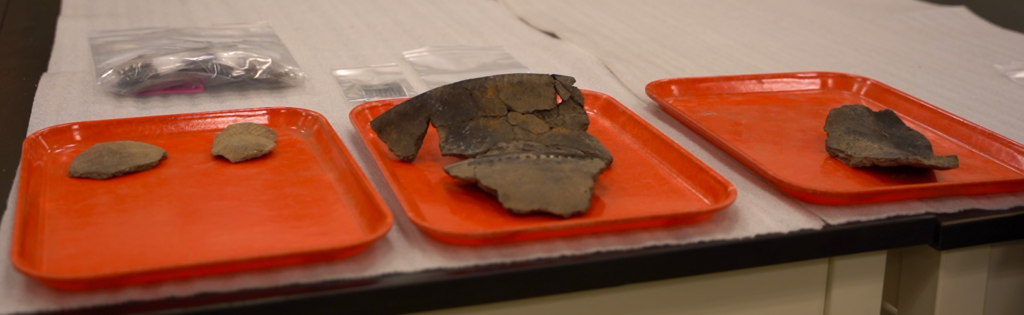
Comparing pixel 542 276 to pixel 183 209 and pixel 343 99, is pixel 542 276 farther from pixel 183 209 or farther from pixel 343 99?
pixel 343 99

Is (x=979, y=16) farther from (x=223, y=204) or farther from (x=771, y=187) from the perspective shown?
(x=223, y=204)

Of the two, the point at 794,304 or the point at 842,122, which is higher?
the point at 842,122

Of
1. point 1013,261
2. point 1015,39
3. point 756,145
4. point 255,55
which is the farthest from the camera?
point 1015,39

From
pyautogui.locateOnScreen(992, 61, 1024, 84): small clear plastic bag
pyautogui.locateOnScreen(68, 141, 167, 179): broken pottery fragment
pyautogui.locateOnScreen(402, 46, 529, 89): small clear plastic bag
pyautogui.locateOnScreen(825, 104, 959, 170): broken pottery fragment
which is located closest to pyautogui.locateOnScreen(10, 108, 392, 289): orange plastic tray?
pyautogui.locateOnScreen(68, 141, 167, 179): broken pottery fragment

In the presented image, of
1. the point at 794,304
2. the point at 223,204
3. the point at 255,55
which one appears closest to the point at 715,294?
the point at 794,304

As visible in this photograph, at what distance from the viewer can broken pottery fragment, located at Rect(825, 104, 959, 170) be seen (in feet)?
2.96

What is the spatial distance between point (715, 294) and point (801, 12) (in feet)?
4.86

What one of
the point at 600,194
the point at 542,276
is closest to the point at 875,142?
the point at 600,194

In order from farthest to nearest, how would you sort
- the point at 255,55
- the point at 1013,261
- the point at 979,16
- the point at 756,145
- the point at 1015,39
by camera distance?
the point at 979,16 < the point at 1015,39 < the point at 255,55 < the point at 756,145 < the point at 1013,261

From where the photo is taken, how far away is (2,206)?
0.80 m

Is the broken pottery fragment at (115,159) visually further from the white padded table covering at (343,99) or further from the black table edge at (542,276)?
the black table edge at (542,276)

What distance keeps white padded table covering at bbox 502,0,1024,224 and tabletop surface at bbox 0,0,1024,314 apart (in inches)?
4.6

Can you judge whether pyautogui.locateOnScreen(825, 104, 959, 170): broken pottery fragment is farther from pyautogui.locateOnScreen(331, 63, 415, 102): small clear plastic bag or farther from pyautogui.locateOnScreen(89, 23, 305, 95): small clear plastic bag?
pyautogui.locateOnScreen(89, 23, 305, 95): small clear plastic bag

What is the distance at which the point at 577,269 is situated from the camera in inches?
28.7
